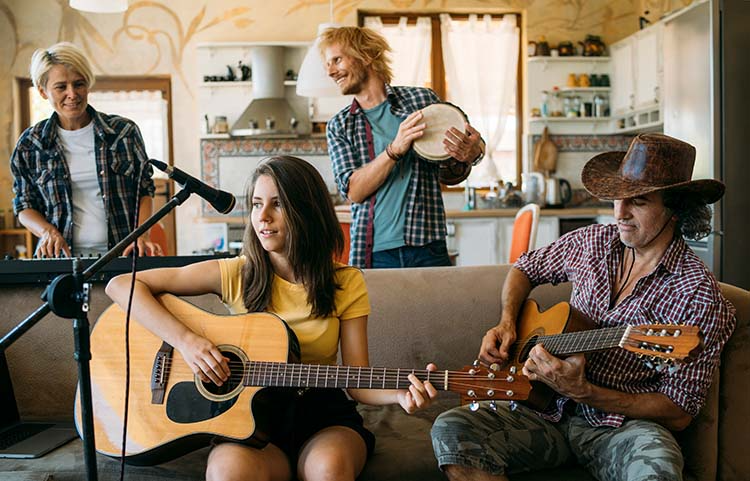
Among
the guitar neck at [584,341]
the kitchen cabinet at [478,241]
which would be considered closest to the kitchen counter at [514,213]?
the kitchen cabinet at [478,241]

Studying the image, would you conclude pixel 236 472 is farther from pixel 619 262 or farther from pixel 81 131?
pixel 81 131

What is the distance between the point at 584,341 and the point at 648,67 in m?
5.13

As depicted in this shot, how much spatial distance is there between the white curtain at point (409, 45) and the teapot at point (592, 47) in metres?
1.40

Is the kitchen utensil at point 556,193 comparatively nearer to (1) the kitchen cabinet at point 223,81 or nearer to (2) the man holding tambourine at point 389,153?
(1) the kitchen cabinet at point 223,81

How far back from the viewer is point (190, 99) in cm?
725

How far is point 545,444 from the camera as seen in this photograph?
72.1 inches

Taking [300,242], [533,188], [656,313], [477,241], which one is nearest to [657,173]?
[656,313]

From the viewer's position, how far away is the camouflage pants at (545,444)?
165 cm

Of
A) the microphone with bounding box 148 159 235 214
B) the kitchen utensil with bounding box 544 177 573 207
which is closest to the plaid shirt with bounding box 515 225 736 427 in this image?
the microphone with bounding box 148 159 235 214

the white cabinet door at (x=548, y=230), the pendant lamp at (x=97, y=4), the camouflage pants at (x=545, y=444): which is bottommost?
the camouflage pants at (x=545, y=444)

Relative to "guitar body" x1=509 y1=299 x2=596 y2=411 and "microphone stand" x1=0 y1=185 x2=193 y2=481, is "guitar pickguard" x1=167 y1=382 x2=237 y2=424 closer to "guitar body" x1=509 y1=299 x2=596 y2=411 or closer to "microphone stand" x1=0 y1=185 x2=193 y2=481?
"microphone stand" x1=0 y1=185 x2=193 y2=481

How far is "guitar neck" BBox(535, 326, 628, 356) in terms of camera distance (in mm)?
1616

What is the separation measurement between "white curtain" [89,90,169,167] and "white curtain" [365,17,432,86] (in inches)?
81.8

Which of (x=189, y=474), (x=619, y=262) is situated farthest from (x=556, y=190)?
(x=189, y=474)
